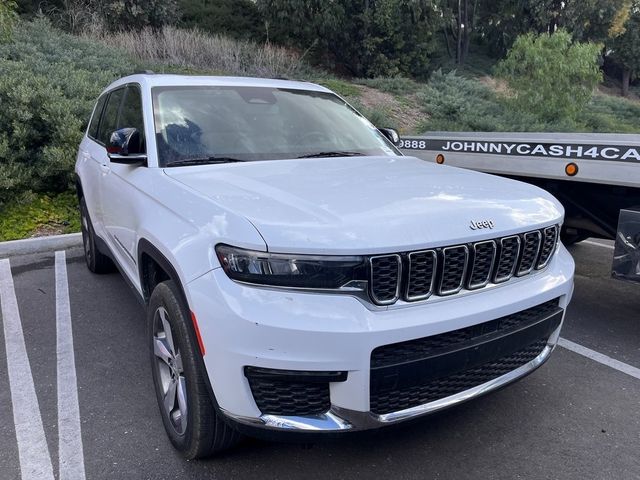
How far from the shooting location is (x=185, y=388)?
239 centimetres

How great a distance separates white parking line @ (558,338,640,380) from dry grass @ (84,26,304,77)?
12.4 meters

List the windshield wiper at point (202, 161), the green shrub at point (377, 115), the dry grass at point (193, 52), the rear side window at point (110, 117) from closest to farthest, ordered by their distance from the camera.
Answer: the windshield wiper at point (202, 161)
the rear side window at point (110, 117)
the green shrub at point (377, 115)
the dry grass at point (193, 52)

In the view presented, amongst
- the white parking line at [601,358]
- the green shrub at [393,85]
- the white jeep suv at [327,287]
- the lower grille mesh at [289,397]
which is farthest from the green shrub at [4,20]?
the green shrub at [393,85]

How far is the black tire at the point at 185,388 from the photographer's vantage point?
2270mm

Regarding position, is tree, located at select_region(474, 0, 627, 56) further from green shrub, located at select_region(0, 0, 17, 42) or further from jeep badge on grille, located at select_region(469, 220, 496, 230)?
jeep badge on grille, located at select_region(469, 220, 496, 230)

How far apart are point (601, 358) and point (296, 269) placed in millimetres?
2713

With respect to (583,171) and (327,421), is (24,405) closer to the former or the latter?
(327,421)

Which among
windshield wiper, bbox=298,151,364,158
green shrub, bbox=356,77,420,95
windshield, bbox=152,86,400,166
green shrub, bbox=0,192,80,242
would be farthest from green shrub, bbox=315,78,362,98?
windshield wiper, bbox=298,151,364,158

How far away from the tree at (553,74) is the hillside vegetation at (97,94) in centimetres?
33

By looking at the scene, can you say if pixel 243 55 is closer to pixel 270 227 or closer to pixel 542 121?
pixel 542 121

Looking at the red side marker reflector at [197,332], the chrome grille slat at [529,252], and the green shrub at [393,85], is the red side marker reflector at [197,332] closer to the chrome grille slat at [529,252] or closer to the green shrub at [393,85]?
the chrome grille slat at [529,252]

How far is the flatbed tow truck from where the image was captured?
3.54 meters

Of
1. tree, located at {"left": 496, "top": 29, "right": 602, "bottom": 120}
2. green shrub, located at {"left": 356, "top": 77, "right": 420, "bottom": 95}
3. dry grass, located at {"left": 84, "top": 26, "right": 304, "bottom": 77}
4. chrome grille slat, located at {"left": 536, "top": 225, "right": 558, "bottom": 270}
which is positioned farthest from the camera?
green shrub, located at {"left": 356, "top": 77, "right": 420, "bottom": 95}

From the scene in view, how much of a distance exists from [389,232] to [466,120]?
12507 millimetres
